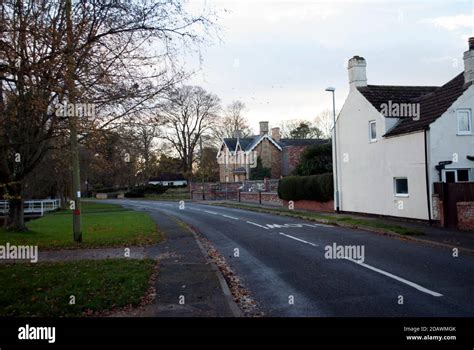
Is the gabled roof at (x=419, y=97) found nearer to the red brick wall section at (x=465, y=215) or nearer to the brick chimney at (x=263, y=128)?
the red brick wall section at (x=465, y=215)

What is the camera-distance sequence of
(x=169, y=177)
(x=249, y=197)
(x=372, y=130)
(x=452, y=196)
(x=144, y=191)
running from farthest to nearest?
1. (x=169, y=177)
2. (x=144, y=191)
3. (x=249, y=197)
4. (x=372, y=130)
5. (x=452, y=196)

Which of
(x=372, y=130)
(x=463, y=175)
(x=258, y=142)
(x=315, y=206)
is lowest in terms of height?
(x=315, y=206)

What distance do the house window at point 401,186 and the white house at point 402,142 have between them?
0.05 m

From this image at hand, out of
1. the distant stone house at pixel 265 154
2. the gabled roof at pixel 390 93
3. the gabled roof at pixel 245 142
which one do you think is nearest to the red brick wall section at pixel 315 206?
the gabled roof at pixel 390 93

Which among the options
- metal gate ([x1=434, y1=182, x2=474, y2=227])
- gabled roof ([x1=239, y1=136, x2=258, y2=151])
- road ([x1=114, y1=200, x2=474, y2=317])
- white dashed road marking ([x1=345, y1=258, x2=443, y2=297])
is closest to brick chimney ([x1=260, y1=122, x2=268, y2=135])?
gabled roof ([x1=239, y1=136, x2=258, y2=151])

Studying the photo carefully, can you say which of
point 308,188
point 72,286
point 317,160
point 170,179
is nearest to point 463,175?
point 308,188

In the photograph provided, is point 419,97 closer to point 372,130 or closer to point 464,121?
point 372,130

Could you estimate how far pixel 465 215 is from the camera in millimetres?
17672

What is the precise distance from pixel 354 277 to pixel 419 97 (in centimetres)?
1794

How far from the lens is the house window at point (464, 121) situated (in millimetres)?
20516

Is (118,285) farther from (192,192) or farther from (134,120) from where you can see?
(192,192)

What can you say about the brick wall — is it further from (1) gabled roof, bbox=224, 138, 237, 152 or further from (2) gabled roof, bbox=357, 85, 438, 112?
(1) gabled roof, bbox=224, 138, 237, 152
